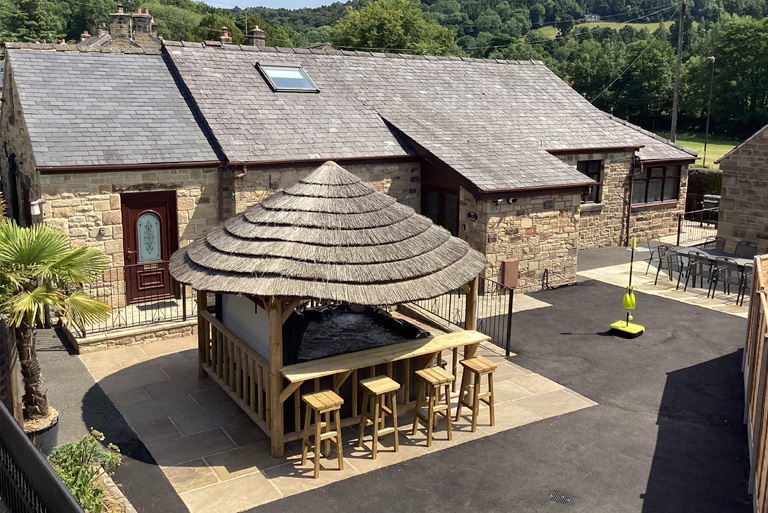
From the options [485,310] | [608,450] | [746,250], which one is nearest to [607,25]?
[746,250]

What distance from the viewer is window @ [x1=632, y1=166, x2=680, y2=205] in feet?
73.2

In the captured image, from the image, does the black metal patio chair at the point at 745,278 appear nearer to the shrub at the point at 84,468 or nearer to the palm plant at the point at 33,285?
the palm plant at the point at 33,285

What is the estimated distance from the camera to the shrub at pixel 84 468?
613cm

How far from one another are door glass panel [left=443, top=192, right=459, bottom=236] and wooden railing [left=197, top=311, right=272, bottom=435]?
7765 millimetres

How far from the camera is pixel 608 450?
353 inches

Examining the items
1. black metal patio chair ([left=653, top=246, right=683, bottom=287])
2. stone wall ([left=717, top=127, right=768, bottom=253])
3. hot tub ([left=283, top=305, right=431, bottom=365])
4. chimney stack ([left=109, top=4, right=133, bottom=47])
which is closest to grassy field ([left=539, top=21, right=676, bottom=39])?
chimney stack ([left=109, top=4, right=133, bottom=47])

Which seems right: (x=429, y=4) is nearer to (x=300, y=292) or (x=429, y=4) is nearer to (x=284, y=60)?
(x=284, y=60)

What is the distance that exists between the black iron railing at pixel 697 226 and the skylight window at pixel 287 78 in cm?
1259

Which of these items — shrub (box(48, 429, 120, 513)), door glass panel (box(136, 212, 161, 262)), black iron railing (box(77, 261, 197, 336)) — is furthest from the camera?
door glass panel (box(136, 212, 161, 262))

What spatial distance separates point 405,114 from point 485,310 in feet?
20.9

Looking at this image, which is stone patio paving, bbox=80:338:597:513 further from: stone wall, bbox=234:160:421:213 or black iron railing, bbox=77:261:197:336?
stone wall, bbox=234:160:421:213

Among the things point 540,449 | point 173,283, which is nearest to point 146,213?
point 173,283

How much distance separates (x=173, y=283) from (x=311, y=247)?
755 centimetres

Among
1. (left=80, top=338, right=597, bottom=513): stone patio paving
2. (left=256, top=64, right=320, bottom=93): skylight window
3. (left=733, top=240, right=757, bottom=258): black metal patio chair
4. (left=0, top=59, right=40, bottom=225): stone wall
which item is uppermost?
(left=256, top=64, right=320, bottom=93): skylight window
